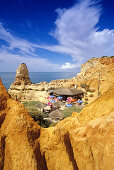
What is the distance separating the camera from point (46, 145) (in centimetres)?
466

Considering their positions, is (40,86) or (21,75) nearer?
(40,86)

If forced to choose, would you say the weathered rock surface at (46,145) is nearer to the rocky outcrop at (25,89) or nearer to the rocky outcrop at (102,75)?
the rocky outcrop at (25,89)

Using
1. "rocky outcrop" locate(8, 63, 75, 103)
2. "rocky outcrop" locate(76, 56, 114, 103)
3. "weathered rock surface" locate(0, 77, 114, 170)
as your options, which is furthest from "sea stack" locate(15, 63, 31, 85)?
"weathered rock surface" locate(0, 77, 114, 170)

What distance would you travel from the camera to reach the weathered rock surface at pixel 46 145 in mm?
4098

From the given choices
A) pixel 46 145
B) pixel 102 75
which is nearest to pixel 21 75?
pixel 102 75

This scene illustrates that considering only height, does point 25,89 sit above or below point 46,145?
below

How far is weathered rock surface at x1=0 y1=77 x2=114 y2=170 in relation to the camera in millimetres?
4098

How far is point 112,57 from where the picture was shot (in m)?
52.0

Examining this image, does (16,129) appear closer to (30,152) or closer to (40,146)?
(30,152)

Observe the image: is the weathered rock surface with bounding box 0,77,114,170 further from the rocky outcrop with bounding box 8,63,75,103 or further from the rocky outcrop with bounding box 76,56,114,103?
the rocky outcrop with bounding box 8,63,75,103

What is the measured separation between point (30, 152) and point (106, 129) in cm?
387

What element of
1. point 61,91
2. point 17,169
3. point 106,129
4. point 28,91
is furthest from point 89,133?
point 28,91

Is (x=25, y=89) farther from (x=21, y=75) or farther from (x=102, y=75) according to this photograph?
(x=102, y=75)

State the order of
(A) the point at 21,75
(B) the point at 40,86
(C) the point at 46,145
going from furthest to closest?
(A) the point at 21,75
(B) the point at 40,86
(C) the point at 46,145
